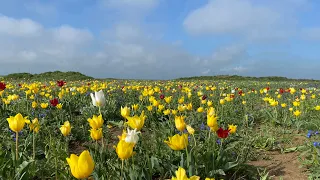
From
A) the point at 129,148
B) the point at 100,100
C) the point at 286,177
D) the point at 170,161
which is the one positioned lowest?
the point at 286,177

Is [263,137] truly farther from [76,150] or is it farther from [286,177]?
[76,150]

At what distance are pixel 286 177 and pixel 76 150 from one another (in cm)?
274

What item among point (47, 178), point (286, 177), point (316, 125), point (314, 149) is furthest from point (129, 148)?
point (316, 125)

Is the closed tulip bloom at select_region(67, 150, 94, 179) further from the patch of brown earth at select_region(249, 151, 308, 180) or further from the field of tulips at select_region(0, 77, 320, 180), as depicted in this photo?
the patch of brown earth at select_region(249, 151, 308, 180)

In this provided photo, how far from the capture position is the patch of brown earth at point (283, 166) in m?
3.45

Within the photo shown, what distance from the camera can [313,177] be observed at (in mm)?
3318

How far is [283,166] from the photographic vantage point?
374 centimetres

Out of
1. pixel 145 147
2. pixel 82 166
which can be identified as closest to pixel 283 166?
pixel 145 147

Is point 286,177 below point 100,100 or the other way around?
below

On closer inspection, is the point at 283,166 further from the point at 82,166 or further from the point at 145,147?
the point at 82,166

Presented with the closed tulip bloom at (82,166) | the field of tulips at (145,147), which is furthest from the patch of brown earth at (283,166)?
the closed tulip bloom at (82,166)

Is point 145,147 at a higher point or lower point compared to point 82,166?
lower

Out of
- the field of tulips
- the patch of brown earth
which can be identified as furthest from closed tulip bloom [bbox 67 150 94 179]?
the patch of brown earth

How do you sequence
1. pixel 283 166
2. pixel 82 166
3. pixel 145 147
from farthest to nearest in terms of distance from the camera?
1. pixel 283 166
2. pixel 145 147
3. pixel 82 166
